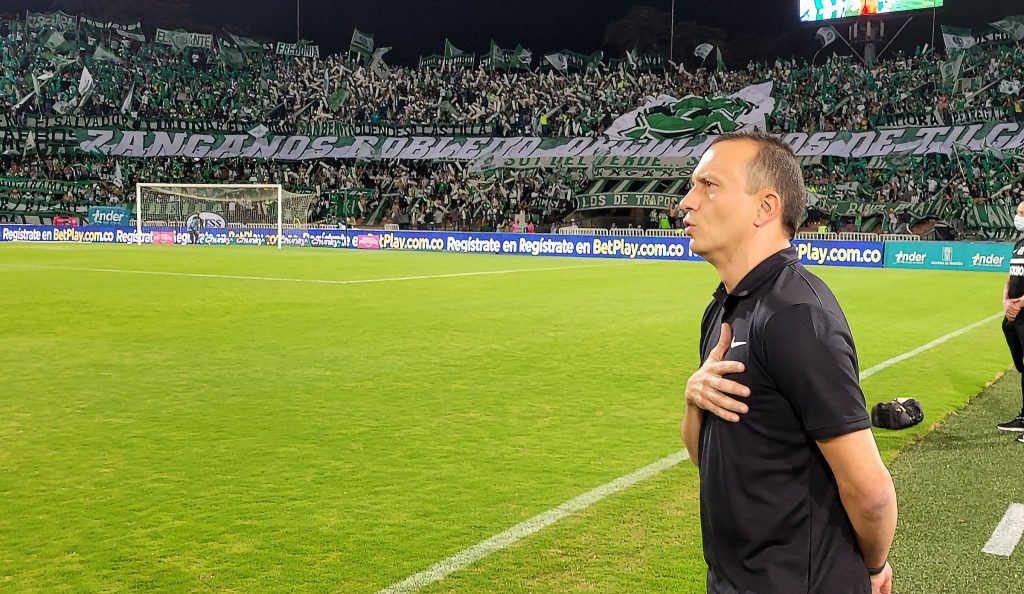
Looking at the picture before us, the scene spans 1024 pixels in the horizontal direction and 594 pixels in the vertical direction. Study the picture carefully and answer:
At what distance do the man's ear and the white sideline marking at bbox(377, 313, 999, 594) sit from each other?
2771 mm

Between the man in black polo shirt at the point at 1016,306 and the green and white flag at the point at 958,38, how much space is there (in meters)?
44.6

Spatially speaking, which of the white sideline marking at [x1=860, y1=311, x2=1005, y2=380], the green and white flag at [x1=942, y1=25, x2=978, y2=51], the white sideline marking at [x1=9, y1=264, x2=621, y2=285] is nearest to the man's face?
the white sideline marking at [x1=860, y1=311, x2=1005, y2=380]

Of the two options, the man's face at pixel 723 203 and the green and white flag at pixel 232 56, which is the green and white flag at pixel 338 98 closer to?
the green and white flag at pixel 232 56

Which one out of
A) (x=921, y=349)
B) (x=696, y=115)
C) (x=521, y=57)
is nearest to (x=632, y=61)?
(x=521, y=57)

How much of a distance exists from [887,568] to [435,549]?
292 centimetres

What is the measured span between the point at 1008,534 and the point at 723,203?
4061 mm

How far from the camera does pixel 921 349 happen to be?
1241 cm

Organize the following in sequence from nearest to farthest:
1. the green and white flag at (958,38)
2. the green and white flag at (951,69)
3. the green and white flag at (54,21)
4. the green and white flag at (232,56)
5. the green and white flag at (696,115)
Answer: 1. the green and white flag at (951,69)
2. the green and white flag at (958,38)
3. the green and white flag at (696,115)
4. the green and white flag at (54,21)
5. the green and white flag at (232,56)

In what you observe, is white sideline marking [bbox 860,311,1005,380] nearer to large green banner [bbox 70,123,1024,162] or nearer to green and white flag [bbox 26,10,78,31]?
large green banner [bbox 70,123,1024,162]

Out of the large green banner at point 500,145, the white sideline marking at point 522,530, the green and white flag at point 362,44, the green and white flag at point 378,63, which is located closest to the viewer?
the white sideline marking at point 522,530

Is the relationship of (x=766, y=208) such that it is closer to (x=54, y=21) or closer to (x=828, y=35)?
(x=828, y=35)

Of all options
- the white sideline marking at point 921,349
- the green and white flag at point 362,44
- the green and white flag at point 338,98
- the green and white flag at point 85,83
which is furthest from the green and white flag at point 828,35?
the green and white flag at point 85,83

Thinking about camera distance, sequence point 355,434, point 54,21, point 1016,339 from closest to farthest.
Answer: point 355,434, point 1016,339, point 54,21

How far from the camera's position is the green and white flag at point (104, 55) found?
5750cm
